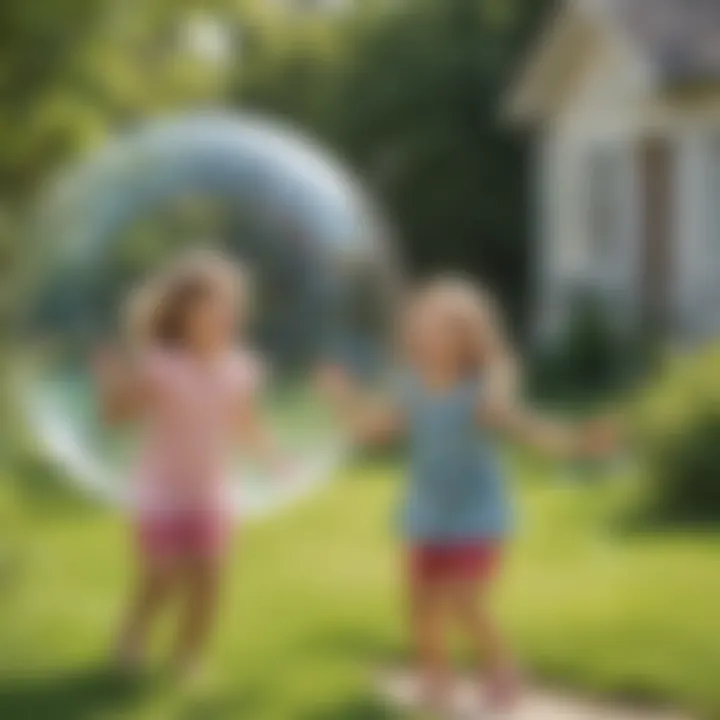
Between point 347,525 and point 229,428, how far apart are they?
1.24 feet

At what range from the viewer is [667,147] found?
392 cm

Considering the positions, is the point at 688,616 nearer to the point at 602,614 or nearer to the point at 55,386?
the point at 602,614

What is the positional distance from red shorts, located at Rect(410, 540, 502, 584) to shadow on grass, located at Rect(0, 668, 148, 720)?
408mm

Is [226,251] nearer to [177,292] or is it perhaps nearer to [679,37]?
[177,292]

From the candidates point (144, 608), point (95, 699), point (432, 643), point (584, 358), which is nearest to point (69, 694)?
point (95, 699)

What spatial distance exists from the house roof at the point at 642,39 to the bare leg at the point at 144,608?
999 mm

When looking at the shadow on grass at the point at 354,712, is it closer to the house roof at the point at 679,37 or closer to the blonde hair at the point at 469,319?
the blonde hair at the point at 469,319

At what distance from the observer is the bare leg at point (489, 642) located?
9.64ft

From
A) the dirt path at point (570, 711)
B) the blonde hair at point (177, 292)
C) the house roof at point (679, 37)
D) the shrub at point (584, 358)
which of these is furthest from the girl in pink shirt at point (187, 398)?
the house roof at point (679, 37)

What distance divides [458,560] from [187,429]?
391 mm

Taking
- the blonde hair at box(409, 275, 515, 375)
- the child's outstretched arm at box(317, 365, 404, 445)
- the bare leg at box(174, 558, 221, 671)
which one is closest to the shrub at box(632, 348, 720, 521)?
the blonde hair at box(409, 275, 515, 375)

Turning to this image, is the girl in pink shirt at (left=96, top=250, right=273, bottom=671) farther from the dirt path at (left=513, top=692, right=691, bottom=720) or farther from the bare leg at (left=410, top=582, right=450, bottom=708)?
the dirt path at (left=513, top=692, right=691, bottom=720)

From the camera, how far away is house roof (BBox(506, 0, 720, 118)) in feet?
11.5

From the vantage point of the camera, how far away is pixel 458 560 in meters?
2.89
